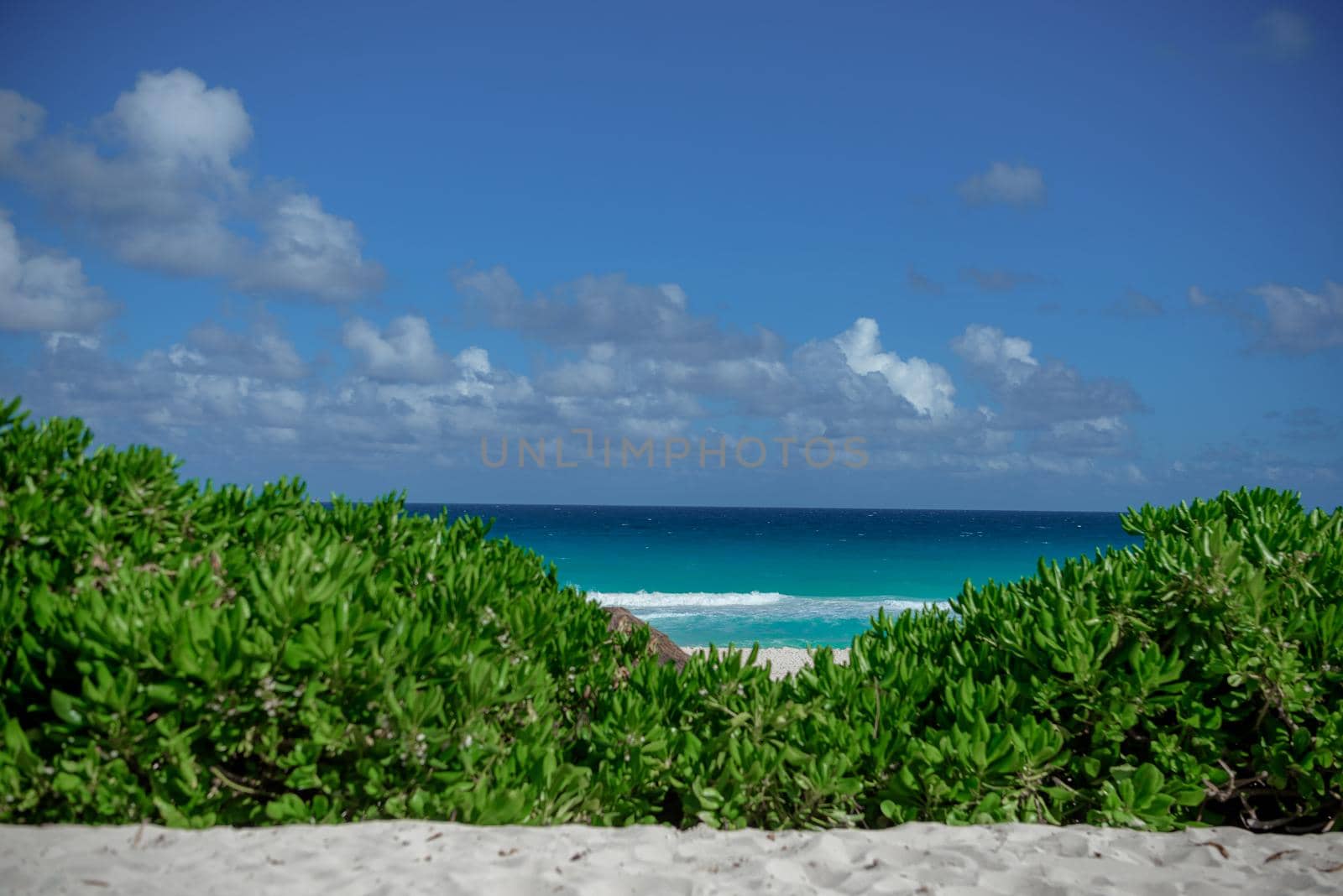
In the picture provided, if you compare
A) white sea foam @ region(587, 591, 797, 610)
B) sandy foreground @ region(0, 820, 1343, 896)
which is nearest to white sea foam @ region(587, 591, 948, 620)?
white sea foam @ region(587, 591, 797, 610)

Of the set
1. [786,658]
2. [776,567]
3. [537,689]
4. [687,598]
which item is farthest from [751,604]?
[537,689]

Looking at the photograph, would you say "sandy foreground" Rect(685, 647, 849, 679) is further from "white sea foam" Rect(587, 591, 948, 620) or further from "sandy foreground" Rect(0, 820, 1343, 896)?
"sandy foreground" Rect(0, 820, 1343, 896)

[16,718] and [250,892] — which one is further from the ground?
[16,718]

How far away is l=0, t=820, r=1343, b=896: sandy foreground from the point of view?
3090mm

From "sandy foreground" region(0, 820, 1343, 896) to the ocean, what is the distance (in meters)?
6.68

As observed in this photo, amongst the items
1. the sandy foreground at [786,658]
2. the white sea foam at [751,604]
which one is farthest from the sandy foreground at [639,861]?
the white sea foam at [751,604]

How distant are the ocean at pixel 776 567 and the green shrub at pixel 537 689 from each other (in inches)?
226

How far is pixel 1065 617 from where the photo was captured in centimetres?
460

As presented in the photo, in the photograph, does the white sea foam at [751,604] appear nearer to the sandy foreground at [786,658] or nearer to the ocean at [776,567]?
the ocean at [776,567]

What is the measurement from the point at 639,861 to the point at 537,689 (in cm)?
106

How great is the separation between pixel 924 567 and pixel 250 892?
5000 cm

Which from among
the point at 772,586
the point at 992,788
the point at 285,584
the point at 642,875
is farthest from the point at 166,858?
the point at 772,586

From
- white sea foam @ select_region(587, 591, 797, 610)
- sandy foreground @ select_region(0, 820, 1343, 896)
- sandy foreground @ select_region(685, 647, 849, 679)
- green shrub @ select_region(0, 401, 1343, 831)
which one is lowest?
white sea foam @ select_region(587, 591, 797, 610)

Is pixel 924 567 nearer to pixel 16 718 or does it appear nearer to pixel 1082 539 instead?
pixel 1082 539
